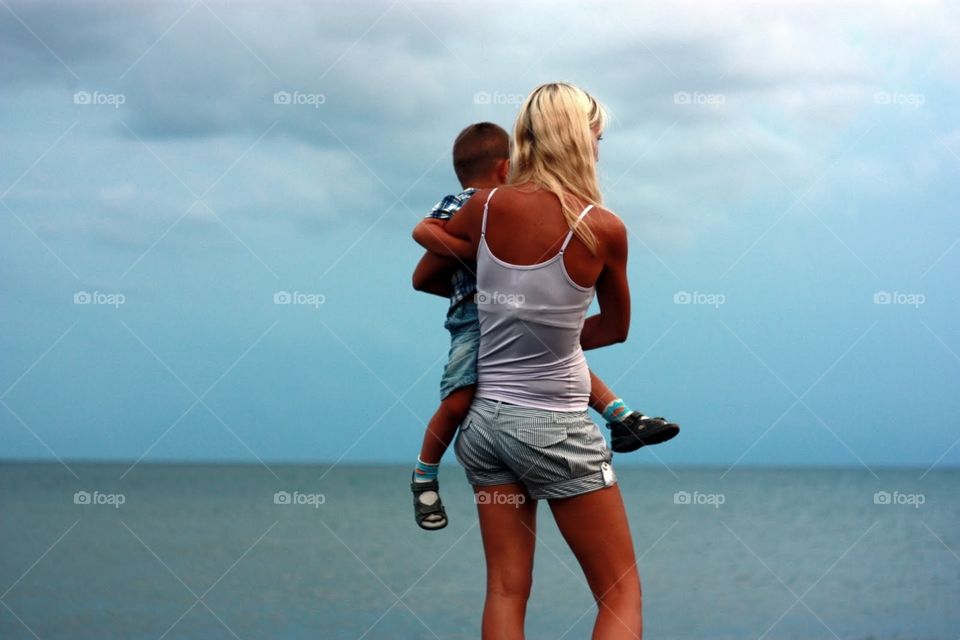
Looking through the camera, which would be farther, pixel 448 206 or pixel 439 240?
pixel 448 206

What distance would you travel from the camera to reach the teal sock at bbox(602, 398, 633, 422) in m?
2.82

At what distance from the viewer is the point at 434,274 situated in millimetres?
2594

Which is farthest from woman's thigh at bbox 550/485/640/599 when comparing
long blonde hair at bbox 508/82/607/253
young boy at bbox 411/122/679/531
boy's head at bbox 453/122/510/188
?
boy's head at bbox 453/122/510/188

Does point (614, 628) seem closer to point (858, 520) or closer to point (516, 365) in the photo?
point (516, 365)

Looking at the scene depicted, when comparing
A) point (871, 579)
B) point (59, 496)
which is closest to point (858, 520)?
point (871, 579)

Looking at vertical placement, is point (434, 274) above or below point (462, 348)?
above

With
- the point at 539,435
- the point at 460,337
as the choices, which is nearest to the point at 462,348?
the point at 460,337

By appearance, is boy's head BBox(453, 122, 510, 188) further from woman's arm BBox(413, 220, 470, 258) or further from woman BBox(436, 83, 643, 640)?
woman BBox(436, 83, 643, 640)

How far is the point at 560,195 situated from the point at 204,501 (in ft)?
105

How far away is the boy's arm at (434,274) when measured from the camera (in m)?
2.56

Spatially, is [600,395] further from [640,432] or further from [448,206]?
[448,206]

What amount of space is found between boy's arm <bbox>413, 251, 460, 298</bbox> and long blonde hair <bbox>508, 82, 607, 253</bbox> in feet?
0.96

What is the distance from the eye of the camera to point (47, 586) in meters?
10.9

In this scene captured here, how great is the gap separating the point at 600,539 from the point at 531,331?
1.65ft
